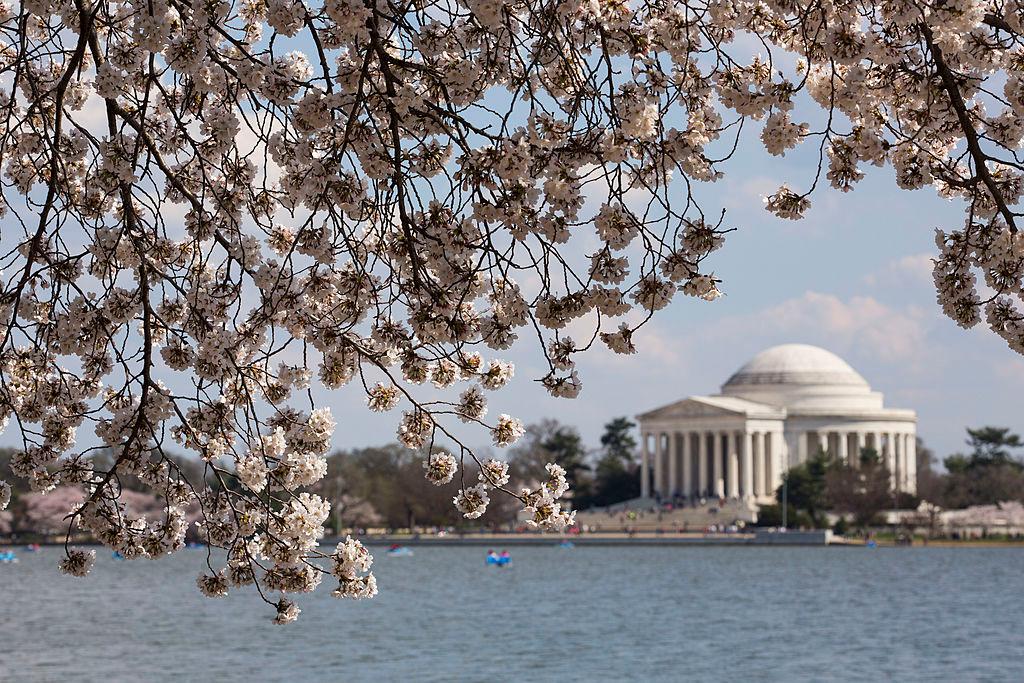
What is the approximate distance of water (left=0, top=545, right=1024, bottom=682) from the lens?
1527 inches

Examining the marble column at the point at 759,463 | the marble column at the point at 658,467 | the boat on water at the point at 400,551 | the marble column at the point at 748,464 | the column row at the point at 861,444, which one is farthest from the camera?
the marble column at the point at 658,467

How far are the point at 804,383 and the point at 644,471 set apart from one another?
51.6 feet

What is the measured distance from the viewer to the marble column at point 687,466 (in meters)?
Answer: 152

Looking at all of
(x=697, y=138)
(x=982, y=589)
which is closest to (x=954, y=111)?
(x=697, y=138)

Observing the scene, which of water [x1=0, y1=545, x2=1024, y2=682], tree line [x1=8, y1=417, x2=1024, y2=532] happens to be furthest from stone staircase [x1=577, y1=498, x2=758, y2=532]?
water [x1=0, y1=545, x2=1024, y2=682]

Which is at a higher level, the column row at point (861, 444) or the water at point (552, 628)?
the column row at point (861, 444)

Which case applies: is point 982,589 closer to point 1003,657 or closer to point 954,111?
point 1003,657

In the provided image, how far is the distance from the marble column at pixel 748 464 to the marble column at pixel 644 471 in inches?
318

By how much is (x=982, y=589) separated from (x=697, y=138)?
61352 millimetres

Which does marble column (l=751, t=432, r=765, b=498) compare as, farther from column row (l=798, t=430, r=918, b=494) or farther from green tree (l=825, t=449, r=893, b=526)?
green tree (l=825, t=449, r=893, b=526)

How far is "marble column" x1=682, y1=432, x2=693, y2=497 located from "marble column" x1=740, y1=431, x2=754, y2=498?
191 inches

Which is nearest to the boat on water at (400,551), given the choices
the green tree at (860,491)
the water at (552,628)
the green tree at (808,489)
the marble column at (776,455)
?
the water at (552,628)

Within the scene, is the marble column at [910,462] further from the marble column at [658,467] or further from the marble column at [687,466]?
the marble column at [658,467]

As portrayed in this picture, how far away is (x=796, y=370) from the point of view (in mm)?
155000
